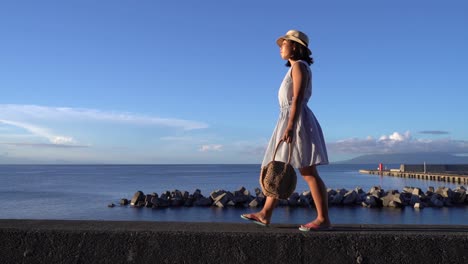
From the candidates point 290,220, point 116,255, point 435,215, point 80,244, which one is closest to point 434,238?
point 116,255

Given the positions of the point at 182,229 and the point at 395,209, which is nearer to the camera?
the point at 182,229

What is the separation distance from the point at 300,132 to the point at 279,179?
386mm

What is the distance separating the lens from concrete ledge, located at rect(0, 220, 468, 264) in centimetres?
287

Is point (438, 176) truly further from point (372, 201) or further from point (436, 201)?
point (372, 201)

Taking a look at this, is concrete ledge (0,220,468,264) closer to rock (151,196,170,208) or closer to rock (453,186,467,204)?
rock (151,196,170,208)

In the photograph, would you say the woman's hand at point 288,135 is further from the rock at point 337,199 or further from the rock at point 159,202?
the rock at point 159,202

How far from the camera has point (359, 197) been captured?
18781 millimetres

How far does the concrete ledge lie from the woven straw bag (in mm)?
347

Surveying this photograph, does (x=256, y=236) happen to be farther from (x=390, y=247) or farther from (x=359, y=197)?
(x=359, y=197)

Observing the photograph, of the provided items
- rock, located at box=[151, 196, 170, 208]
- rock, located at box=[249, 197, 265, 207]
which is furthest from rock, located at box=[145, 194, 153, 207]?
rock, located at box=[249, 197, 265, 207]

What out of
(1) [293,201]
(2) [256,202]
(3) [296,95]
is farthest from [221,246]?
(2) [256,202]

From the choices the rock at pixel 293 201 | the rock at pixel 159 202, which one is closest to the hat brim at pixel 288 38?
the rock at pixel 293 201

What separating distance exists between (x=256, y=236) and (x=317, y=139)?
92 cm

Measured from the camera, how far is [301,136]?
339 cm
